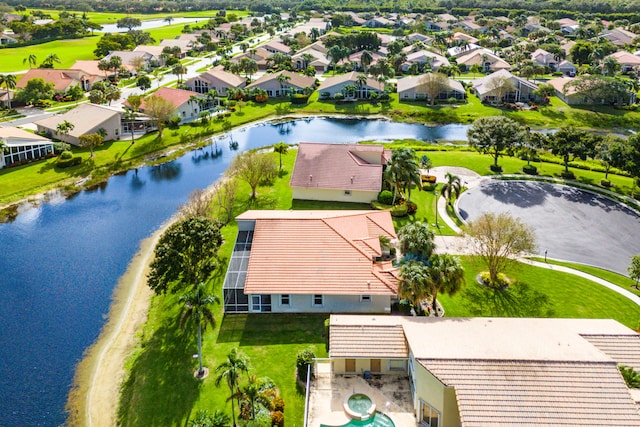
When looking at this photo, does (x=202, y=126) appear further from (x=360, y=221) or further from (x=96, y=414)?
(x=96, y=414)

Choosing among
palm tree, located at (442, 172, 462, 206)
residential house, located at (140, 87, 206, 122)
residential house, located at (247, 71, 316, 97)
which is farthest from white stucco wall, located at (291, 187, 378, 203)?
residential house, located at (247, 71, 316, 97)

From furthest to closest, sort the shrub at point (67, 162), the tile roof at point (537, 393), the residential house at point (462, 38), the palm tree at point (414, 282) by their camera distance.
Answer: the residential house at point (462, 38)
the shrub at point (67, 162)
the palm tree at point (414, 282)
the tile roof at point (537, 393)

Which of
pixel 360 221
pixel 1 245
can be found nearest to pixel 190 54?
pixel 1 245

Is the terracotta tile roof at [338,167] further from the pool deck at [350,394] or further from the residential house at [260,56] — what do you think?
the residential house at [260,56]

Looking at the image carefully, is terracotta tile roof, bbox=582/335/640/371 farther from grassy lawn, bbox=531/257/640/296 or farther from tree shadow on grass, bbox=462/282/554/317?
grassy lawn, bbox=531/257/640/296

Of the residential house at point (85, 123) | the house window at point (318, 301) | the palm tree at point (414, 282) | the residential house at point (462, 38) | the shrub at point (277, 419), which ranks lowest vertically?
the shrub at point (277, 419)

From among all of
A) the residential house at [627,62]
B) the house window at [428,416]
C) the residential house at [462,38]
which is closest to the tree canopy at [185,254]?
the house window at [428,416]

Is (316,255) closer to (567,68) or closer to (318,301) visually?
(318,301)
